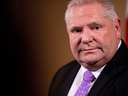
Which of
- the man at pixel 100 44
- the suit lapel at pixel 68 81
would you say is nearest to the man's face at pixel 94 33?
the man at pixel 100 44

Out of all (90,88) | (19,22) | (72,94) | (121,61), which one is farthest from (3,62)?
(121,61)

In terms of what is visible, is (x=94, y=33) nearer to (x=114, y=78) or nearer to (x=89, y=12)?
(x=89, y=12)

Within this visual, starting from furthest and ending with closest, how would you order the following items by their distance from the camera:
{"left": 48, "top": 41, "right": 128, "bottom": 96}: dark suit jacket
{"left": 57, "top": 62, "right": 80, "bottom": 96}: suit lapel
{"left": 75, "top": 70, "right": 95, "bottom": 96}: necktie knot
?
1. {"left": 57, "top": 62, "right": 80, "bottom": 96}: suit lapel
2. {"left": 75, "top": 70, "right": 95, "bottom": 96}: necktie knot
3. {"left": 48, "top": 41, "right": 128, "bottom": 96}: dark suit jacket

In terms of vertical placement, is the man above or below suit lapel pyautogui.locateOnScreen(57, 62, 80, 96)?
A: above

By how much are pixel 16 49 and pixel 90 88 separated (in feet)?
1.97

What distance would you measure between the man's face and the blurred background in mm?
261

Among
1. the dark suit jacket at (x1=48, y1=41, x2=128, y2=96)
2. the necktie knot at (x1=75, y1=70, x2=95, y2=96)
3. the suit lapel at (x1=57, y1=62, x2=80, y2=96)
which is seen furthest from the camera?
the suit lapel at (x1=57, y1=62, x2=80, y2=96)

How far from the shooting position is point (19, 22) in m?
1.10

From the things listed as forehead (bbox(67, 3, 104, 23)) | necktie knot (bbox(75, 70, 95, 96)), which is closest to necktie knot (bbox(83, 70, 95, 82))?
necktie knot (bbox(75, 70, 95, 96))

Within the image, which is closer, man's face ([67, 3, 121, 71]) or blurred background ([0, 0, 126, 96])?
man's face ([67, 3, 121, 71])

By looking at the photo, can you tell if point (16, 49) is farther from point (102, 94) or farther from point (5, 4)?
point (102, 94)

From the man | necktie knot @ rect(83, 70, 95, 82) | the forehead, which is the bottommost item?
necktie knot @ rect(83, 70, 95, 82)

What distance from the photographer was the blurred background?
1071 mm

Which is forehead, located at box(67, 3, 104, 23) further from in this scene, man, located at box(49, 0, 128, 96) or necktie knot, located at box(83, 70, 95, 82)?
necktie knot, located at box(83, 70, 95, 82)
